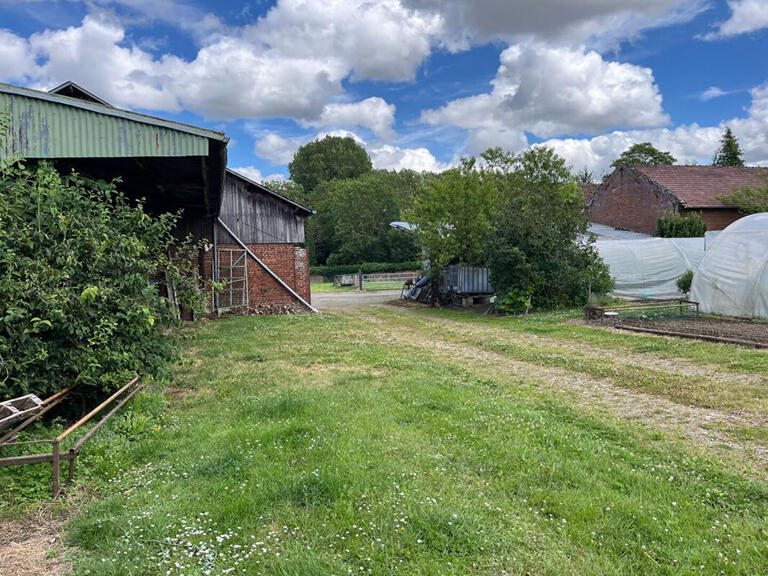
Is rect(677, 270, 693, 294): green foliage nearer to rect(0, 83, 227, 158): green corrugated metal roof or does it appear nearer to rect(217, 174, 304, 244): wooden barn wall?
rect(217, 174, 304, 244): wooden barn wall

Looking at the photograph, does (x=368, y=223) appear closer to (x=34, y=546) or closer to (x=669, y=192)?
(x=669, y=192)

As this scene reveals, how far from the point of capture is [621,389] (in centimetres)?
671

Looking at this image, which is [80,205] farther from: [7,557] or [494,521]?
[494,521]

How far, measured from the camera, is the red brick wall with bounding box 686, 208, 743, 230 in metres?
27.3

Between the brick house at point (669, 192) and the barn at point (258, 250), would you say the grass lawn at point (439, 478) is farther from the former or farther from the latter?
the brick house at point (669, 192)

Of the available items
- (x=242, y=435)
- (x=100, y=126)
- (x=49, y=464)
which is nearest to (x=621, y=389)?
(x=242, y=435)

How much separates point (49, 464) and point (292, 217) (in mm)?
14971

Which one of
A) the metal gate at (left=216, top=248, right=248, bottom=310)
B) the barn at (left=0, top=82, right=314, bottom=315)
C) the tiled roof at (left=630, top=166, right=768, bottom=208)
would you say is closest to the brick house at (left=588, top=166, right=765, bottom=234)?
the tiled roof at (left=630, top=166, right=768, bottom=208)

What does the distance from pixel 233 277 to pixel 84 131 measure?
11.0 metres

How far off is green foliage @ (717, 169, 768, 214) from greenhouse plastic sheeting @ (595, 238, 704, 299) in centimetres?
861

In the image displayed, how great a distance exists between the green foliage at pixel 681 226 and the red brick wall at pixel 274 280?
18.1 metres

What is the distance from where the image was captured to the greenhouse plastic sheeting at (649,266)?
63.3 ft

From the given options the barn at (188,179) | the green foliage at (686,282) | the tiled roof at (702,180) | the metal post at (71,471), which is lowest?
the metal post at (71,471)

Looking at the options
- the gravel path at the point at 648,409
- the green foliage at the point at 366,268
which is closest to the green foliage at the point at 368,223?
the green foliage at the point at 366,268
